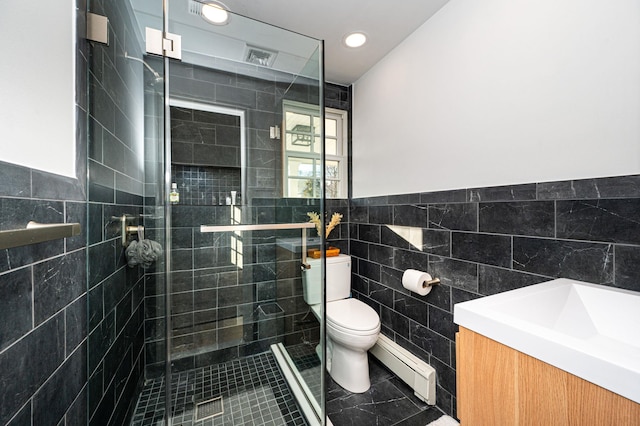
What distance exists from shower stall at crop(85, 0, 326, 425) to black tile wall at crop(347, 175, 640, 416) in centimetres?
69

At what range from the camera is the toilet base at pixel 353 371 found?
1683mm

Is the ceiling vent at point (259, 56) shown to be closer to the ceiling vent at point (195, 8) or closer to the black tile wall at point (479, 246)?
the ceiling vent at point (195, 8)

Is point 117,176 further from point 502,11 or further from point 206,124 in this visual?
point 502,11

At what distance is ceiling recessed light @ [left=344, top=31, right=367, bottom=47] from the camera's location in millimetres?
1798

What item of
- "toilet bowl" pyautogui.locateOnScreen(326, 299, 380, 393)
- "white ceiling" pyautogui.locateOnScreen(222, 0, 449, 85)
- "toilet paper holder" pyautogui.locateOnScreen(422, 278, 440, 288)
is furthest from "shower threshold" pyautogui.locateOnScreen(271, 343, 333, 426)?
"white ceiling" pyautogui.locateOnScreen(222, 0, 449, 85)

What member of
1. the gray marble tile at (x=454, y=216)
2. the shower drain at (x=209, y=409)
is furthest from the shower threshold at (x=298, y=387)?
the gray marble tile at (x=454, y=216)

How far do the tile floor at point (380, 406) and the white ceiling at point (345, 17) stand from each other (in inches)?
101

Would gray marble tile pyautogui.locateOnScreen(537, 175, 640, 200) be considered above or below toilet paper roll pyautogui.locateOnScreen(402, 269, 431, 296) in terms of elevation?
above

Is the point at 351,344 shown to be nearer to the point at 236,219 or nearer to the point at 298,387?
the point at 298,387

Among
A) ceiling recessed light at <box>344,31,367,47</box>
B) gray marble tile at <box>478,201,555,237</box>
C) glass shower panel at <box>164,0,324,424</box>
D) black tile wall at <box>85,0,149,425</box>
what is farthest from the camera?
ceiling recessed light at <box>344,31,367,47</box>

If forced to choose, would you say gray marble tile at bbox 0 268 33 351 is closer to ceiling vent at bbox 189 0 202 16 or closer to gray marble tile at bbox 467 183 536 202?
ceiling vent at bbox 189 0 202 16

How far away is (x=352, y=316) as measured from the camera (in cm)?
178

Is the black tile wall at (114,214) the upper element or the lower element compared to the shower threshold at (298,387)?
upper

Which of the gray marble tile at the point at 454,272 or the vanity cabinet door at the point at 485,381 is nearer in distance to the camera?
the vanity cabinet door at the point at 485,381
